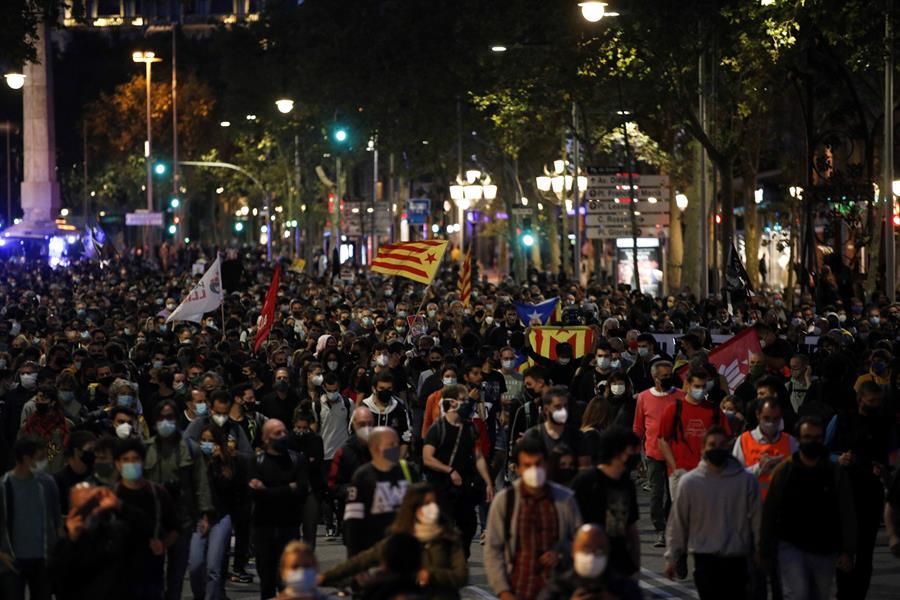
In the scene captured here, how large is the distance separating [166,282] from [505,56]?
31.5 feet

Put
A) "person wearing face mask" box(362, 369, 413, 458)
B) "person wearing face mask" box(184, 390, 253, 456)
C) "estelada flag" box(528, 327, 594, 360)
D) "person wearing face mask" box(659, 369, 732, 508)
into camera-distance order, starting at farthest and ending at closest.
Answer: "estelada flag" box(528, 327, 594, 360) < "person wearing face mask" box(362, 369, 413, 458) < "person wearing face mask" box(659, 369, 732, 508) < "person wearing face mask" box(184, 390, 253, 456)

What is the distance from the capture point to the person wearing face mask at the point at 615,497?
35.0 feet

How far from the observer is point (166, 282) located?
50406 mm

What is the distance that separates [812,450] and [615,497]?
3.70ft

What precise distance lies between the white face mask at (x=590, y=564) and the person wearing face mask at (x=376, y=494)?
2.74 m

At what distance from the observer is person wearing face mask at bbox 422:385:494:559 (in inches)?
545

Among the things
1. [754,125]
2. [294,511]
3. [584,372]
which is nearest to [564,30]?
[754,125]

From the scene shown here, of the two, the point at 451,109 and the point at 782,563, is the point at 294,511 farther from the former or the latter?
the point at 451,109

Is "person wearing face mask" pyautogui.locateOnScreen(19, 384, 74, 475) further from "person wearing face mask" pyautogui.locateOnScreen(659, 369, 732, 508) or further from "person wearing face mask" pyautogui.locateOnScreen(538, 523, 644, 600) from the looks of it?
"person wearing face mask" pyautogui.locateOnScreen(538, 523, 644, 600)

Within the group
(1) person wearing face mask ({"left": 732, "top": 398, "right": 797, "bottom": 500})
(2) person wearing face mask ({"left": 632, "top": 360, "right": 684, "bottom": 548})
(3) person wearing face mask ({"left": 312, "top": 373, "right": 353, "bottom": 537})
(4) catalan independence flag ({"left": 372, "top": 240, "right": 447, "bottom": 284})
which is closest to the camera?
(1) person wearing face mask ({"left": 732, "top": 398, "right": 797, "bottom": 500})

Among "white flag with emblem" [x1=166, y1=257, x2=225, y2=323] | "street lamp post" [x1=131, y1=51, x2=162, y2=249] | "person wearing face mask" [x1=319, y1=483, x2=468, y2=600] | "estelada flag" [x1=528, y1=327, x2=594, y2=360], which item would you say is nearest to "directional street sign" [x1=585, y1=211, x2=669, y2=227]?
"white flag with emblem" [x1=166, y1=257, x2=225, y2=323]

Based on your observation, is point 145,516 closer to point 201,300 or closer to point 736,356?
point 736,356

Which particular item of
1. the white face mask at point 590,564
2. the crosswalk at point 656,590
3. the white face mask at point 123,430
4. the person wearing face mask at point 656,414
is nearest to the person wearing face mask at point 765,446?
the crosswalk at point 656,590

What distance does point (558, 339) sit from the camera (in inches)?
886
